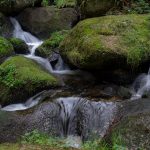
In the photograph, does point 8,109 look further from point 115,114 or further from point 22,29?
point 22,29

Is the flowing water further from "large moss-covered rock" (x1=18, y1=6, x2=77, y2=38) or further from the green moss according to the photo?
the green moss

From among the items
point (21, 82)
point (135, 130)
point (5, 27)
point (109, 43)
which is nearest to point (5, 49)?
point (21, 82)

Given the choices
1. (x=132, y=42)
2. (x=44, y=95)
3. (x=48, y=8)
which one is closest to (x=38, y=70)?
(x=44, y=95)

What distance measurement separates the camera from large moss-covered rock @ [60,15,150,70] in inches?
330

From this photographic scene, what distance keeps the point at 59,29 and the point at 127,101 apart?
6326 mm

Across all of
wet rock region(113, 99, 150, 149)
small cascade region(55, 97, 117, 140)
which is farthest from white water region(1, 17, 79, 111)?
wet rock region(113, 99, 150, 149)

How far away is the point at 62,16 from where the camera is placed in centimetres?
1365

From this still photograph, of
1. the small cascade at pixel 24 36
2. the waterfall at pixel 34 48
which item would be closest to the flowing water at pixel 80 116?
the waterfall at pixel 34 48

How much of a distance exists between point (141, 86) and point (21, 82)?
2.81m

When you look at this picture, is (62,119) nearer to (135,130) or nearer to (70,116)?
(70,116)

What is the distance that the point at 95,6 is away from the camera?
1066 cm

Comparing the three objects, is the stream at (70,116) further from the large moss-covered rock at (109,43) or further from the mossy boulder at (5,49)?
the mossy boulder at (5,49)

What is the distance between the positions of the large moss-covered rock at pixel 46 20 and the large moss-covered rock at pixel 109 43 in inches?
151

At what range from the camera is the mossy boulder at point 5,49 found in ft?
34.6
